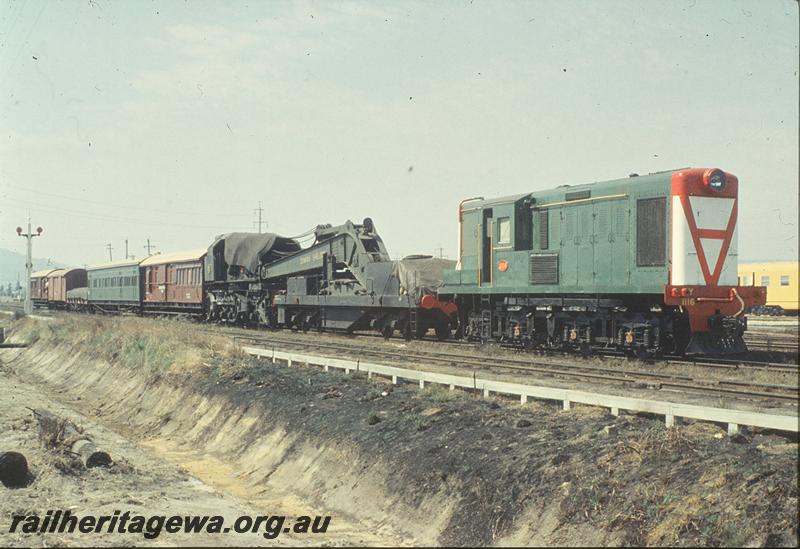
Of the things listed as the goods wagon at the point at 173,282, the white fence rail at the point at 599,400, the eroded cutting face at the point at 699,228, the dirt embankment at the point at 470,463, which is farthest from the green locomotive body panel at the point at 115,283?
the eroded cutting face at the point at 699,228

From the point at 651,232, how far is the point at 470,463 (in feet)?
28.4

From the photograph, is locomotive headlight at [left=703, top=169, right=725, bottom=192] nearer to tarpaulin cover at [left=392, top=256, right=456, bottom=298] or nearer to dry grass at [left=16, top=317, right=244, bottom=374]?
tarpaulin cover at [left=392, top=256, right=456, bottom=298]

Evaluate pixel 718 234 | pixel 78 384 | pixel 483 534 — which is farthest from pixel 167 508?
pixel 78 384

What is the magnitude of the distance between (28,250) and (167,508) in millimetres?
50361

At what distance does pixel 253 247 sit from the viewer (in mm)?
32062

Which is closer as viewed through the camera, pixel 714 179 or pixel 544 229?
pixel 714 179

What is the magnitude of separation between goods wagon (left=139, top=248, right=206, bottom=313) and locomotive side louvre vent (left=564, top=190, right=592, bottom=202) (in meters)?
21.6

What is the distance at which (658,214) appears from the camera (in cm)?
1639

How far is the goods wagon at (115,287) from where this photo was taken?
45344 mm

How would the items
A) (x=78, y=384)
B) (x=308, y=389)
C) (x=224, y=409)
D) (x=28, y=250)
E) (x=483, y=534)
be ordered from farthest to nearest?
(x=28, y=250) → (x=78, y=384) → (x=224, y=409) → (x=308, y=389) → (x=483, y=534)

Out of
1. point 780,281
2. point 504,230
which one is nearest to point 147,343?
point 504,230

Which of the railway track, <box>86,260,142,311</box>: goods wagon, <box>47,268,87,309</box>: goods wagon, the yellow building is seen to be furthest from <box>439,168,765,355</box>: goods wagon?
<box>47,268,87,309</box>: goods wagon

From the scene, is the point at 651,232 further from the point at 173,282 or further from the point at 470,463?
the point at 173,282

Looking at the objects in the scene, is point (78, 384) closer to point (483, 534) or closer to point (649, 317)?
point (649, 317)
